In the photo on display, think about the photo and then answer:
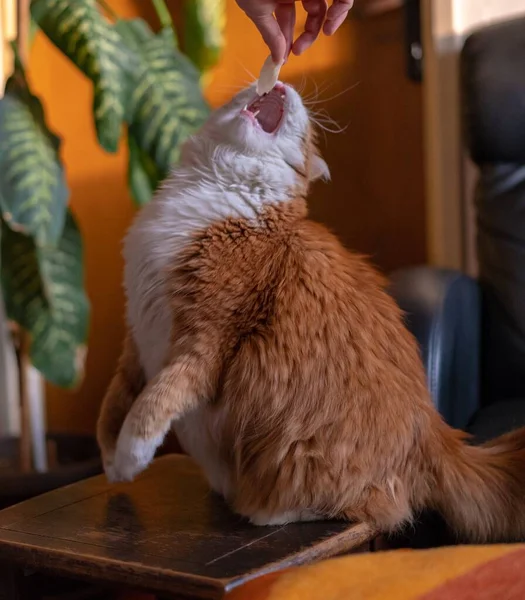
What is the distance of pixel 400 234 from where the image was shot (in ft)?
6.13

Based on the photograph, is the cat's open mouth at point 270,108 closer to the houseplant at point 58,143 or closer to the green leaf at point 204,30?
the houseplant at point 58,143

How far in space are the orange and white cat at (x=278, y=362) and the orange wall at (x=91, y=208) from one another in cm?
120

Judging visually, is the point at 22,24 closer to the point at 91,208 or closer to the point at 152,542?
the point at 91,208

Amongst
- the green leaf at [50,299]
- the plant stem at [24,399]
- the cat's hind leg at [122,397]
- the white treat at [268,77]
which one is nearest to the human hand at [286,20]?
the white treat at [268,77]

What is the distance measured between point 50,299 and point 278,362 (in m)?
0.73

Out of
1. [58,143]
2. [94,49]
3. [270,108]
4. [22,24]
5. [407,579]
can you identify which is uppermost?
[22,24]

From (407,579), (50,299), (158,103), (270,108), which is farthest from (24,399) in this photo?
(407,579)

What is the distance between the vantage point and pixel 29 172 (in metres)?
1.33

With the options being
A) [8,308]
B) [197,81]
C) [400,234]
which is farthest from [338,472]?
[400,234]

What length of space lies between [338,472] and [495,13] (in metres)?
1.23

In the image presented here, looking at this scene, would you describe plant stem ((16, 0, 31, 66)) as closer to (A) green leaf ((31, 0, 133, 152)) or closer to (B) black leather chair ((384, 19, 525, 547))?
(A) green leaf ((31, 0, 133, 152))

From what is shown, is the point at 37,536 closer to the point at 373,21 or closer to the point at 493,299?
the point at 493,299

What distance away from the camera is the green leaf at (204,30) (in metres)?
1.69

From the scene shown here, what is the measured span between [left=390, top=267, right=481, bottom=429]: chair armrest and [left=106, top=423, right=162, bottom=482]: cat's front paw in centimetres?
50
